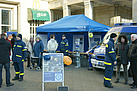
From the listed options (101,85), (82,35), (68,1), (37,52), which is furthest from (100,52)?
(68,1)

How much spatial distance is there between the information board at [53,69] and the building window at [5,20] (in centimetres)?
1582

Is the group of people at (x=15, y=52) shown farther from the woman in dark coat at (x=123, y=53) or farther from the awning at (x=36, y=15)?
the awning at (x=36, y=15)

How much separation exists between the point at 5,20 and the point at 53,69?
1631 cm

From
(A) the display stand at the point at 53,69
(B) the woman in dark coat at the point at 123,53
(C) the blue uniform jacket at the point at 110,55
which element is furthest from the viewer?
(B) the woman in dark coat at the point at 123,53

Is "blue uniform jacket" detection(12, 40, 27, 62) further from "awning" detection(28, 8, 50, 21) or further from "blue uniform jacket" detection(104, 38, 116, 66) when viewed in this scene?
"awning" detection(28, 8, 50, 21)

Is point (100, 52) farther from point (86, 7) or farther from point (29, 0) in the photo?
point (29, 0)

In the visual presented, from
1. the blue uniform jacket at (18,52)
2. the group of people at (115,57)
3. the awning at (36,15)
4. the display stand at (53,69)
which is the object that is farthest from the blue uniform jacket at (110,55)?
the awning at (36,15)

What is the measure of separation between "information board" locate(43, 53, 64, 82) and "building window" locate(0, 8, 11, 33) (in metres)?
15.8

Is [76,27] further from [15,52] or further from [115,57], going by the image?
[115,57]

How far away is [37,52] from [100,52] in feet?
11.5

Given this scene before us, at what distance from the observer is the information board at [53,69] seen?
582cm

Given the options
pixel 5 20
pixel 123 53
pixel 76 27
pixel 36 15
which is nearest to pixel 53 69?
pixel 123 53

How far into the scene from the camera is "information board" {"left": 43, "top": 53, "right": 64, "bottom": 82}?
5.82m

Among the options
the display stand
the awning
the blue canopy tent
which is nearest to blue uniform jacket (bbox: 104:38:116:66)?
the display stand
